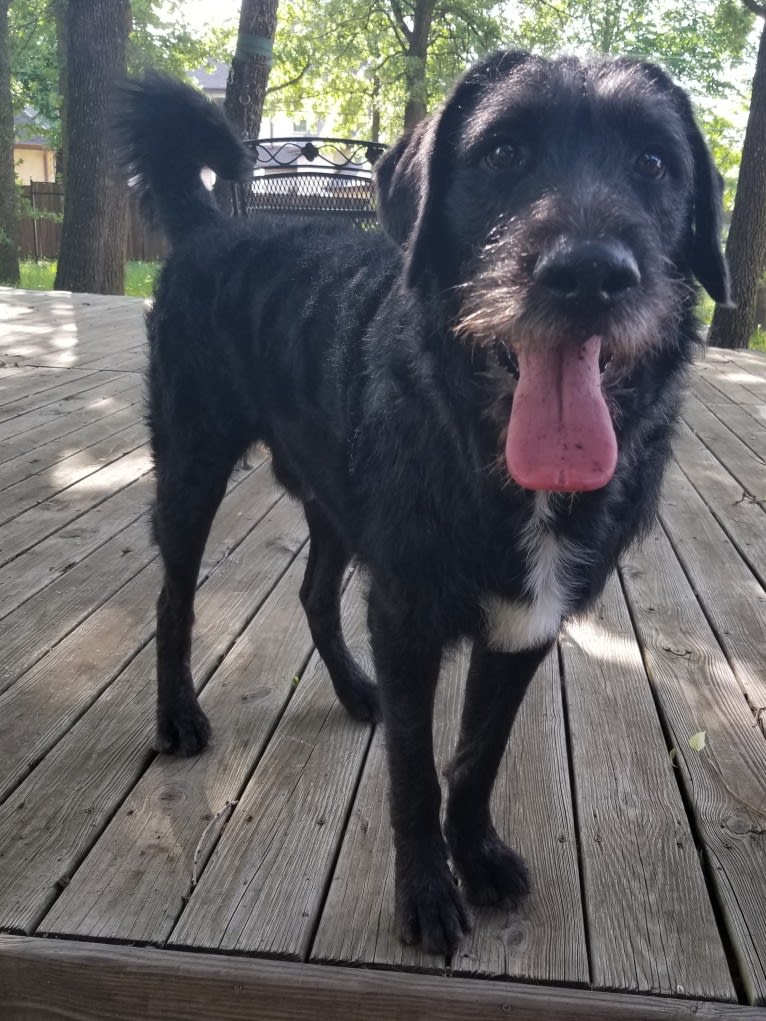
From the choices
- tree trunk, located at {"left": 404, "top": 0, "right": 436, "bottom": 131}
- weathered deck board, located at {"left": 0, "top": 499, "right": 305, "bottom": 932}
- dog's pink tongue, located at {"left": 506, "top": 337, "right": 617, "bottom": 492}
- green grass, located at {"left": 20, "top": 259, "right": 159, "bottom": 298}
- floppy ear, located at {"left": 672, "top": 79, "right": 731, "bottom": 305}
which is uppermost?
tree trunk, located at {"left": 404, "top": 0, "right": 436, "bottom": 131}

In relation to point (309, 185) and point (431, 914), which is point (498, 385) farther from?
point (309, 185)

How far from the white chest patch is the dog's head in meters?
0.18

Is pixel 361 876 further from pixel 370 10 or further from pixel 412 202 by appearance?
pixel 370 10

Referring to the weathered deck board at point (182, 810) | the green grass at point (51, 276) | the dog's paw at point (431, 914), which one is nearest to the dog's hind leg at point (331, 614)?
the weathered deck board at point (182, 810)

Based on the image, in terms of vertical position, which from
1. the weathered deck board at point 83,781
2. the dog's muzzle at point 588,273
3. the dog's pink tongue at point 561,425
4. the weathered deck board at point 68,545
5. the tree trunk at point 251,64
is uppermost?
the tree trunk at point 251,64

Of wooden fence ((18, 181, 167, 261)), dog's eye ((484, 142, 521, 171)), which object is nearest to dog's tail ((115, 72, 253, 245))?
dog's eye ((484, 142, 521, 171))

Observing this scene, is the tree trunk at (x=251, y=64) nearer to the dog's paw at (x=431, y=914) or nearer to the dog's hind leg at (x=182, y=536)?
the dog's hind leg at (x=182, y=536)

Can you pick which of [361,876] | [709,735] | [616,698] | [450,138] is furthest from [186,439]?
[709,735]

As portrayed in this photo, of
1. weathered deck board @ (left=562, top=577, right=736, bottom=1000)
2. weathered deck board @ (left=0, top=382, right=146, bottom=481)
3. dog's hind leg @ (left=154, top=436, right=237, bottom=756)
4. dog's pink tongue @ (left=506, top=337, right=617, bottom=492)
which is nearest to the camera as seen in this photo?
dog's pink tongue @ (left=506, top=337, right=617, bottom=492)

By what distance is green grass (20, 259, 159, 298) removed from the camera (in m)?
15.3

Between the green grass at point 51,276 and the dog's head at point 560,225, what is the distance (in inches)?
478

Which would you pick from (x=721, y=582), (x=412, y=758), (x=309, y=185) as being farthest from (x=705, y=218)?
A: (x=309, y=185)

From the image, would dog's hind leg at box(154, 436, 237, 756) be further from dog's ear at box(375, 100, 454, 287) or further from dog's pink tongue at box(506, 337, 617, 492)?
dog's pink tongue at box(506, 337, 617, 492)

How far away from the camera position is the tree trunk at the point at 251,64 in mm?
7641
